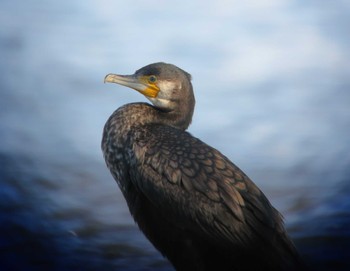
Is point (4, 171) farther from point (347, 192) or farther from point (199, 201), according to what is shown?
point (347, 192)

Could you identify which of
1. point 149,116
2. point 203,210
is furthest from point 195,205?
point 149,116

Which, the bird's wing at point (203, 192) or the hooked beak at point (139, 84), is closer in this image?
the bird's wing at point (203, 192)

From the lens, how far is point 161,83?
2.66m

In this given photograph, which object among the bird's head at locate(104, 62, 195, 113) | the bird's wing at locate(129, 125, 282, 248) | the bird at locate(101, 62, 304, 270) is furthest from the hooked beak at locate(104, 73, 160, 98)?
the bird's wing at locate(129, 125, 282, 248)

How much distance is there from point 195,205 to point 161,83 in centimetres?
62

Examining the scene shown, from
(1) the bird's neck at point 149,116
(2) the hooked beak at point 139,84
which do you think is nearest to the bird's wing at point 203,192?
(1) the bird's neck at point 149,116

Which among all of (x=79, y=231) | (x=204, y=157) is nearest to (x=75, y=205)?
(x=79, y=231)

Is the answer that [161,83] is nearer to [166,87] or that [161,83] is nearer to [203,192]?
[166,87]

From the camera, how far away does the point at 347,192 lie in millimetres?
3359

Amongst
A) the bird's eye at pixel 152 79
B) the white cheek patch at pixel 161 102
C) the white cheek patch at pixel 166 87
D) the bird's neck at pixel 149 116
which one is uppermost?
the bird's eye at pixel 152 79

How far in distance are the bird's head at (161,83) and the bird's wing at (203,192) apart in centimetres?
33

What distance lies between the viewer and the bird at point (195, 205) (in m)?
2.30

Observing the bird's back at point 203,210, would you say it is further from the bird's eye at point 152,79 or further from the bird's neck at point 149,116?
the bird's eye at point 152,79

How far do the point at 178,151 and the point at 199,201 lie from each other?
0.71ft
